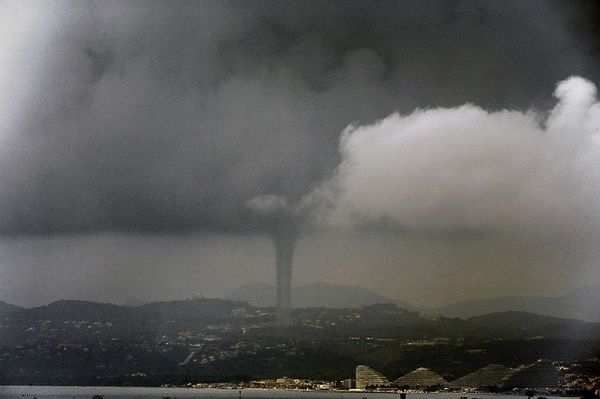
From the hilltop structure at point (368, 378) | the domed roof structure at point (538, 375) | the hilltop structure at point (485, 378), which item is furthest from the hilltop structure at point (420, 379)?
the domed roof structure at point (538, 375)

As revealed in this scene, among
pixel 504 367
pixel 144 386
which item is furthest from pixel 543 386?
pixel 144 386

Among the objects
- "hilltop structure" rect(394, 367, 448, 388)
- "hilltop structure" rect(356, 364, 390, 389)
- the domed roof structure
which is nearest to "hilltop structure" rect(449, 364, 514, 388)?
the domed roof structure

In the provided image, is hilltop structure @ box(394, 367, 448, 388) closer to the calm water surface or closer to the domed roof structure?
the calm water surface

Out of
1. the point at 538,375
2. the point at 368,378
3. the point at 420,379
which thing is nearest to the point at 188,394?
the point at 368,378

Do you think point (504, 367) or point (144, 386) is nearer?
point (504, 367)

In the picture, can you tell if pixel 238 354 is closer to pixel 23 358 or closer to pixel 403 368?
pixel 403 368
